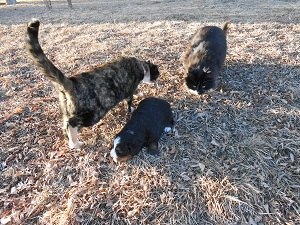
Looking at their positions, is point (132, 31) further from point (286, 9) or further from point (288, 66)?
point (286, 9)

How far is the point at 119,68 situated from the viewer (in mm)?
4059

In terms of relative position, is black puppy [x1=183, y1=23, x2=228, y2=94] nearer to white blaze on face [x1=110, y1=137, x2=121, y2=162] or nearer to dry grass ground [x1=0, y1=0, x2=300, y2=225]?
dry grass ground [x1=0, y1=0, x2=300, y2=225]

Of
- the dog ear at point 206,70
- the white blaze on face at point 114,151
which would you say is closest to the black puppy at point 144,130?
the white blaze on face at point 114,151

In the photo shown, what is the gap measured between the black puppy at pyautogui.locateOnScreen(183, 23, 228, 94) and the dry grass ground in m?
0.38

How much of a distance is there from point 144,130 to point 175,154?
647 mm

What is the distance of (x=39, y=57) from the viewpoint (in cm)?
289

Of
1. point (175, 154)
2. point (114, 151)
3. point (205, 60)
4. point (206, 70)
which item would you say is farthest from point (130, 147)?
point (205, 60)

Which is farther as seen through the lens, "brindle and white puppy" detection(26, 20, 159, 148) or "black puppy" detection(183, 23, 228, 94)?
"black puppy" detection(183, 23, 228, 94)

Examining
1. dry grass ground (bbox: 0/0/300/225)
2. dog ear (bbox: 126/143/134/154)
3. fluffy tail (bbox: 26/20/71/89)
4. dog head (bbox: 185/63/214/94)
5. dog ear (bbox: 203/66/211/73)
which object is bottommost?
dry grass ground (bbox: 0/0/300/225)

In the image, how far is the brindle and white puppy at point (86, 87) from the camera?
298 cm

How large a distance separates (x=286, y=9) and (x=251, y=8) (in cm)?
150

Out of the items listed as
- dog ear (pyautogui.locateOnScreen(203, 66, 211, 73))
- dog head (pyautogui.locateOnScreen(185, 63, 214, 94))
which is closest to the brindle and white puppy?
dog head (pyautogui.locateOnScreen(185, 63, 214, 94))

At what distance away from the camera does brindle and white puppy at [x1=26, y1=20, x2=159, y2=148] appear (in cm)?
298

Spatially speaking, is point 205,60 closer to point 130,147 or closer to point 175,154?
point 175,154
